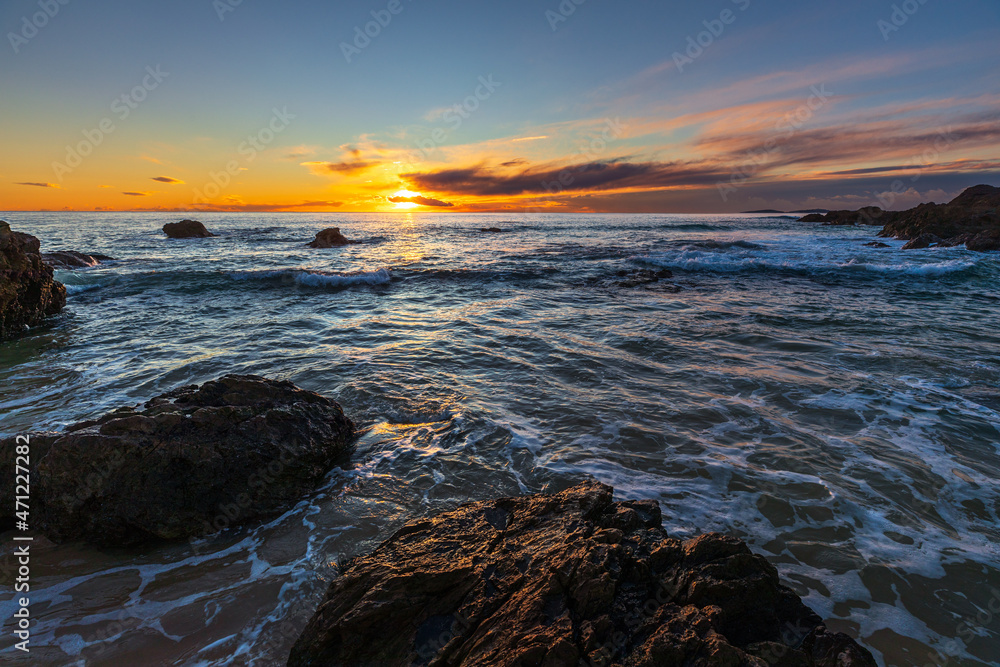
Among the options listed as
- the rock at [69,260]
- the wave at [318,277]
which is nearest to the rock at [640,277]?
the wave at [318,277]

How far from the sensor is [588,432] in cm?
572

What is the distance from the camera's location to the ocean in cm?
315

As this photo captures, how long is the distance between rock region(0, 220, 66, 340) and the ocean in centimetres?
77

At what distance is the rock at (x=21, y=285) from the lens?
10.2m

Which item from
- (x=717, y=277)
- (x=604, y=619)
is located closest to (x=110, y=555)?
(x=604, y=619)

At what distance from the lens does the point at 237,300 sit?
15.4m

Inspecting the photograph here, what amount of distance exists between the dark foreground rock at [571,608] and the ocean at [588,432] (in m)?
0.72

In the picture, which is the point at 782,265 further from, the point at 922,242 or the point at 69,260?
the point at 69,260

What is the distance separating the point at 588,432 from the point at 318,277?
55.7 feet

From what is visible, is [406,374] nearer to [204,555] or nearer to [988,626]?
[204,555]

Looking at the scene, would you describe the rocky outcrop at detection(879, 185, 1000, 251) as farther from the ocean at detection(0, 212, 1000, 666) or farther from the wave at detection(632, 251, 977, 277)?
the ocean at detection(0, 212, 1000, 666)

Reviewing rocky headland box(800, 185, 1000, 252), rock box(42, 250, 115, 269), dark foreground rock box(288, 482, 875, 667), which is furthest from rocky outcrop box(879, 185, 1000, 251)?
rock box(42, 250, 115, 269)

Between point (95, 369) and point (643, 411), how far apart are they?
10.2 metres

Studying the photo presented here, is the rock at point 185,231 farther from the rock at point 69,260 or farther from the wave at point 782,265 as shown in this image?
the wave at point 782,265
